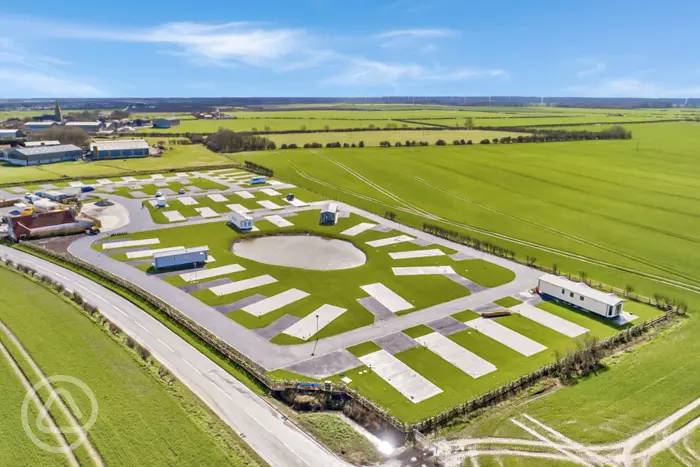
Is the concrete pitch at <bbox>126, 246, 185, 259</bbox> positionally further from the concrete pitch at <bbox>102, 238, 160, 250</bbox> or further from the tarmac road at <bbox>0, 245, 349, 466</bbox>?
the tarmac road at <bbox>0, 245, 349, 466</bbox>

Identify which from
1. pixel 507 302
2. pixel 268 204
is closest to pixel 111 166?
pixel 268 204

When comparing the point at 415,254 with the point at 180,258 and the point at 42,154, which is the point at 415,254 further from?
the point at 42,154

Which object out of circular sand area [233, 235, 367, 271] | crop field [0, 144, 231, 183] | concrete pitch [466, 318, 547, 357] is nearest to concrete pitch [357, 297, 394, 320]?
concrete pitch [466, 318, 547, 357]

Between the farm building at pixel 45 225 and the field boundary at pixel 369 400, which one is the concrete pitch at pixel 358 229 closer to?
the field boundary at pixel 369 400

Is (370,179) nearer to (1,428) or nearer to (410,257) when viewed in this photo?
(410,257)

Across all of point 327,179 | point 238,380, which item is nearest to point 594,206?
point 327,179
